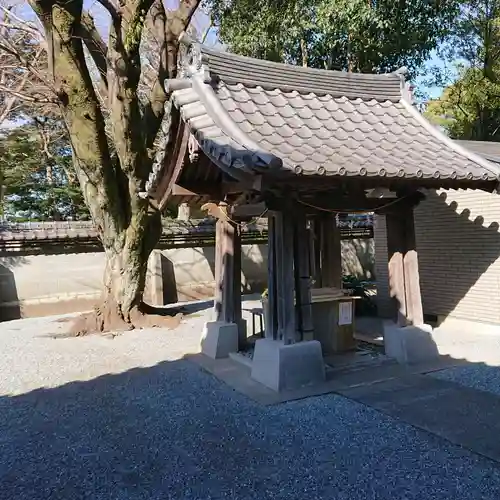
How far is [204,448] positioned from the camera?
4164 millimetres

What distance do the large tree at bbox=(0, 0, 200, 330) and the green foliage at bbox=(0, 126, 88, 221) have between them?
26.5 ft

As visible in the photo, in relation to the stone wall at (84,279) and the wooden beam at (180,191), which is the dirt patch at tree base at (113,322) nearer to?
the stone wall at (84,279)

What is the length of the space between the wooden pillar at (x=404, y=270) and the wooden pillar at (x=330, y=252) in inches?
64.0

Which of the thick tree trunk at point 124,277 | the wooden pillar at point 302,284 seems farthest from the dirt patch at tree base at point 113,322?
the wooden pillar at point 302,284

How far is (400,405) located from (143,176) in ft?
20.9

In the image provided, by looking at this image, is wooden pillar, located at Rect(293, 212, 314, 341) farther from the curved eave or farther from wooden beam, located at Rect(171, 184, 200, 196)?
the curved eave

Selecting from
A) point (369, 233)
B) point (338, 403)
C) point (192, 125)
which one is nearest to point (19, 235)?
point (192, 125)

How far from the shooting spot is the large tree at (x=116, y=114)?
8.34 metres

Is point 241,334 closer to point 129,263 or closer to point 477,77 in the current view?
point 129,263

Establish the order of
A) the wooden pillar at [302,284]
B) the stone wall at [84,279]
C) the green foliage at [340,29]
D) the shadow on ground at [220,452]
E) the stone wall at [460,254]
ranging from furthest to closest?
the green foliage at [340,29], the stone wall at [84,279], the stone wall at [460,254], the wooden pillar at [302,284], the shadow on ground at [220,452]

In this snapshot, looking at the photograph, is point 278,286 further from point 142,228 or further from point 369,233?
point 369,233

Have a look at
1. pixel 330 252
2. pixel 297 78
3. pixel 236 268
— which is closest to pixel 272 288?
pixel 236 268

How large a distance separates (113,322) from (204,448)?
6278mm

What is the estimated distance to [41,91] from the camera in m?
12.6
